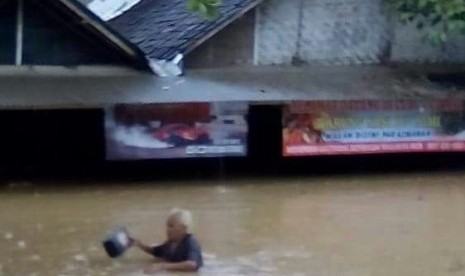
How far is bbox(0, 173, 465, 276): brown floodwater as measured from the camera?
1169 centimetres

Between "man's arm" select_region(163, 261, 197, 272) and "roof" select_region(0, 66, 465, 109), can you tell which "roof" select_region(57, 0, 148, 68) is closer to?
"roof" select_region(0, 66, 465, 109)

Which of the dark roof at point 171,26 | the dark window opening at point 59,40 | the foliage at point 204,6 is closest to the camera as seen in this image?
the foliage at point 204,6

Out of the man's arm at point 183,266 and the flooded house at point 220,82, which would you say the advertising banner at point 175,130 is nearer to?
the flooded house at point 220,82

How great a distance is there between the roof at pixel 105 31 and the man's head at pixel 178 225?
4.85m

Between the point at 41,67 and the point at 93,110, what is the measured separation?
2.70 feet

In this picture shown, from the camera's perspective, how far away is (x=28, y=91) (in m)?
15.1

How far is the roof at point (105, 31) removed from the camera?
1555cm

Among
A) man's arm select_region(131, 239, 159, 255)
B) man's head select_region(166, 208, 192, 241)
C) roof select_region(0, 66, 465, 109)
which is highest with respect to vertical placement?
roof select_region(0, 66, 465, 109)

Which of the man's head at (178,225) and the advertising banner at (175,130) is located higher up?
the advertising banner at (175,130)

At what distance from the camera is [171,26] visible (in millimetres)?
16828

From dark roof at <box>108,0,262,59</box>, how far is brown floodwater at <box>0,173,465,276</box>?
1639 mm

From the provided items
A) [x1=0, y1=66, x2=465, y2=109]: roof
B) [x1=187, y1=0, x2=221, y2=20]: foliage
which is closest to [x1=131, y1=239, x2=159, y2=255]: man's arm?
[x1=187, y1=0, x2=221, y2=20]: foliage

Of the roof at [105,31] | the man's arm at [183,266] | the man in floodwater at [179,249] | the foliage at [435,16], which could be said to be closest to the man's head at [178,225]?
the man in floodwater at [179,249]

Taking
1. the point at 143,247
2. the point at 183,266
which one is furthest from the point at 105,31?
the point at 183,266
